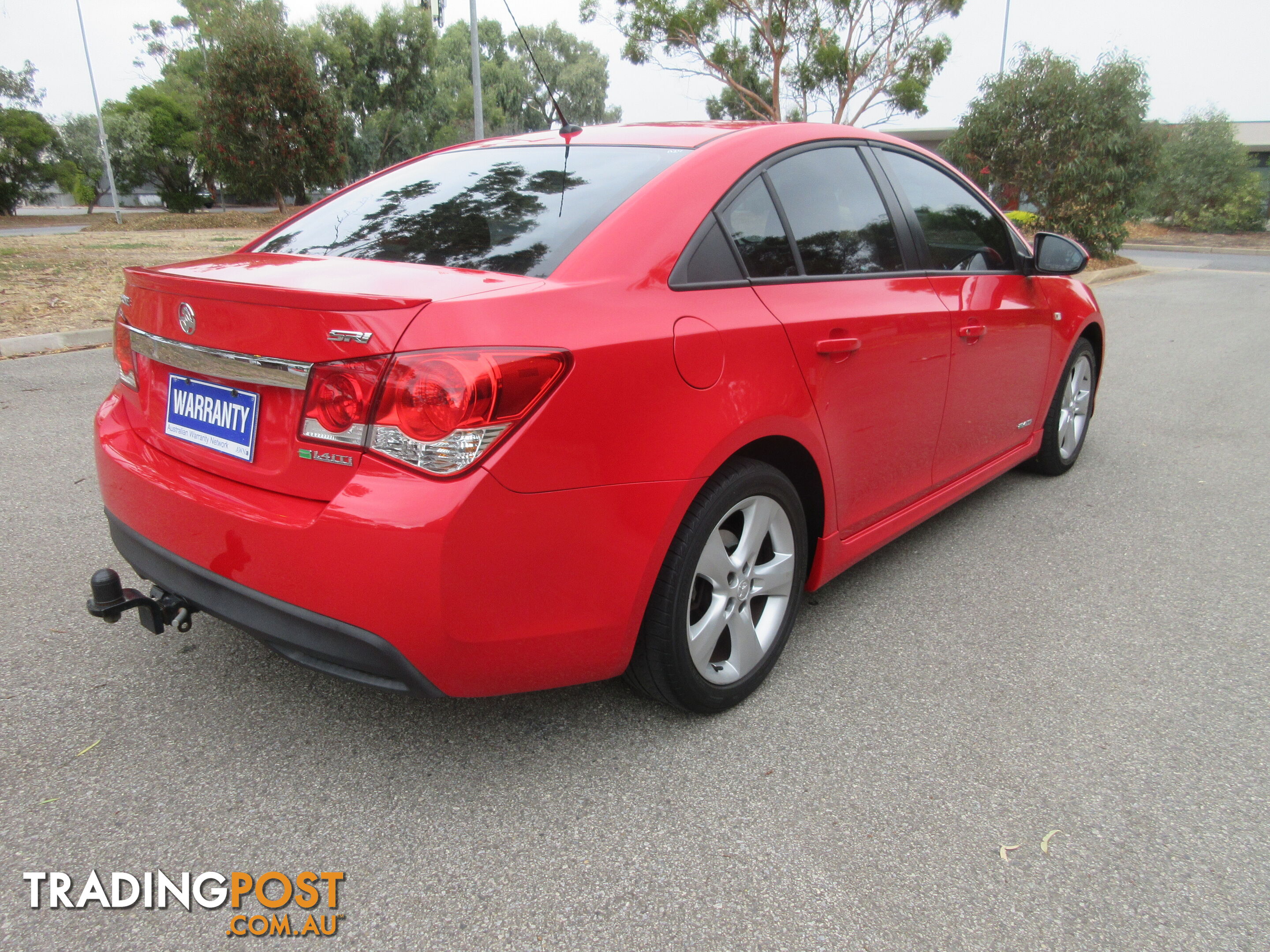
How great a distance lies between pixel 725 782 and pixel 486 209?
5.19 ft

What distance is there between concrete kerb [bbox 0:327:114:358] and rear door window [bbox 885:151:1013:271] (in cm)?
655

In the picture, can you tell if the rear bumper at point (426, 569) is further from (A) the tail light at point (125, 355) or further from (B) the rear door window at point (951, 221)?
(B) the rear door window at point (951, 221)

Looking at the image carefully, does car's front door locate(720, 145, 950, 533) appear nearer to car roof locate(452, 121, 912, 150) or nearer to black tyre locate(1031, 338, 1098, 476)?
car roof locate(452, 121, 912, 150)

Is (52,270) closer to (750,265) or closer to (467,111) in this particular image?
(750,265)

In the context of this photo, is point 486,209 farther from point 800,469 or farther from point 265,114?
point 265,114

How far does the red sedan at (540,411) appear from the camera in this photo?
1.73m

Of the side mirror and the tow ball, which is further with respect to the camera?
the side mirror

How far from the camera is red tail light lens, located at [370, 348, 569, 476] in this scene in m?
1.70

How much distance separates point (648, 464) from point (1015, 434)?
8.36ft

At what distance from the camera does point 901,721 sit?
2.41 metres

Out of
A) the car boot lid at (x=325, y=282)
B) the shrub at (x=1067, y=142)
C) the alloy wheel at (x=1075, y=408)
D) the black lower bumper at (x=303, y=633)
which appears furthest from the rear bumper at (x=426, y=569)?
the shrub at (x=1067, y=142)

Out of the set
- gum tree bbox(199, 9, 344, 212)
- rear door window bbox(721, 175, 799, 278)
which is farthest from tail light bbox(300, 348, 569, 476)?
gum tree bbox(199, 9, 344, 212)

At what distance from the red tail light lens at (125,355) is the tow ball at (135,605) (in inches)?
21.5

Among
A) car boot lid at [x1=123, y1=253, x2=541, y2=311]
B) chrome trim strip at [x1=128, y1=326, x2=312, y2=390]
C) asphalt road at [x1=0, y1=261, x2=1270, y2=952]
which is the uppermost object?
car boot lid at [x1=123, y1=253, x2=541, y2=311]
